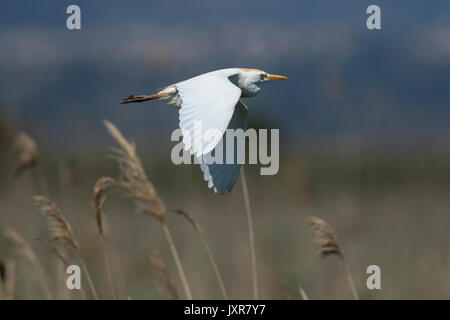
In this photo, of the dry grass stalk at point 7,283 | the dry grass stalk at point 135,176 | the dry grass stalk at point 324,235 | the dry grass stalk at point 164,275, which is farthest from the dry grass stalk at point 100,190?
the dry grass stalk at point 324,235

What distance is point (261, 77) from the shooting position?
2.43 meters

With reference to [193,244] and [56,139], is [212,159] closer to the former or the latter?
[193,244]

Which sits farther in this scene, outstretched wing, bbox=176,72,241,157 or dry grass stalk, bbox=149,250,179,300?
dry grass stalk, bbox=149,250,179,300

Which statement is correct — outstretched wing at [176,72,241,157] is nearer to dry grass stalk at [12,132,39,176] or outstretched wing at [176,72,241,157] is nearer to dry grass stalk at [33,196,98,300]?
dry grass stalk at [33,196,98,300]

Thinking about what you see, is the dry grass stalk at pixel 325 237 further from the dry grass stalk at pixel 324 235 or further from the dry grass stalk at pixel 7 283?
the dry grass stalk at pixel 7 283

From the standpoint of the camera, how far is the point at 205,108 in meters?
1.93

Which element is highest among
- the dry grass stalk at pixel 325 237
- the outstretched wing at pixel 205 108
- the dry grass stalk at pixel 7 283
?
the outstretched wing at pixel 205 108

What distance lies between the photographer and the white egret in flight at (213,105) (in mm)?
1809

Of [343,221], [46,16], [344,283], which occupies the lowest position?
[344,283]

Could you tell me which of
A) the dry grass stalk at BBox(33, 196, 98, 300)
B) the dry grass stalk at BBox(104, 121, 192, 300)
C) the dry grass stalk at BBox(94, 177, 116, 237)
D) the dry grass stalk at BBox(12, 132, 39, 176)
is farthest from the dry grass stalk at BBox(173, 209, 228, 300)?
the dry grass stalk at BBox(12, 132, 39, 176)

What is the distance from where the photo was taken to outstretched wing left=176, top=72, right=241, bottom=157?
1765mm

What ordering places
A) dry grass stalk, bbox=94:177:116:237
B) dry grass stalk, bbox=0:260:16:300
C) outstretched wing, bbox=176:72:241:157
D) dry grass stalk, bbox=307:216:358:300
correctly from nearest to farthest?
1. outstretched wing, bbox=176:72:241:157
2. dry grass stalk, bbox=94:177:116:237
3. dry grass stalk, bbox=307:216:358:300
4. dry grass stalk, bbox=0:260:16:300
